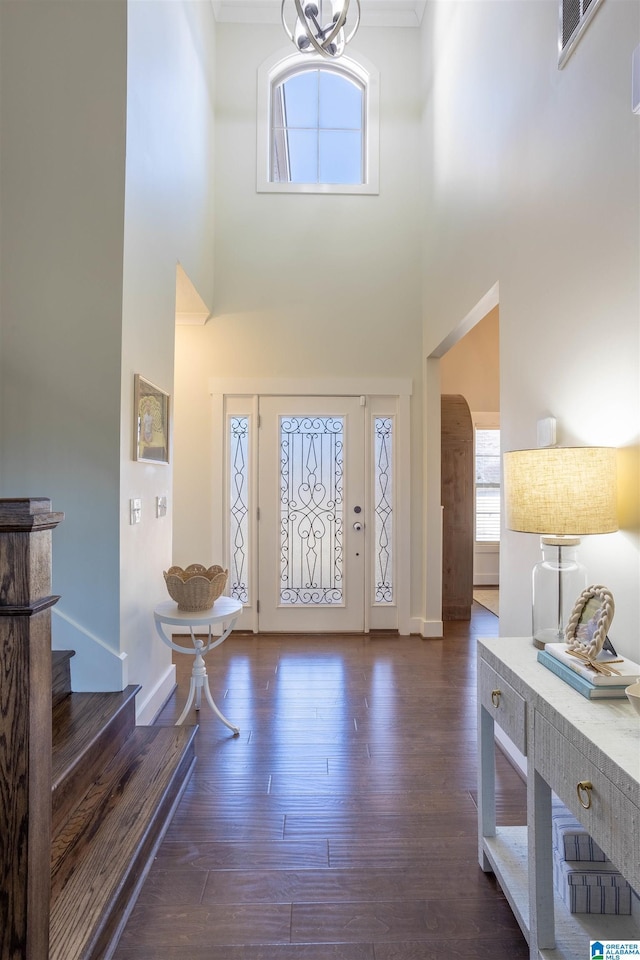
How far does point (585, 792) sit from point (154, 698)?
95.3 inches

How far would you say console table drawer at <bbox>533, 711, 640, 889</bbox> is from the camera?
965mm

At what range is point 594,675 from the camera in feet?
4.31

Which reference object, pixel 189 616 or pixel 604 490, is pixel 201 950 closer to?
pixel 189 616

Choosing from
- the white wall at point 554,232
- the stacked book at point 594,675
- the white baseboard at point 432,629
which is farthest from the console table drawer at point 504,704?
the white baseboard at point 432,629

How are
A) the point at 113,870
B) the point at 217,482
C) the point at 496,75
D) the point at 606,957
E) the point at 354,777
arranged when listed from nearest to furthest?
1. the point at 606,957
2. the point at 113,870
3. the point at 354,777
4. the point at 496,75
5. the point at 217,482

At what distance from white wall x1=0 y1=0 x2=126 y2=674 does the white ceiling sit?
9.43 ft

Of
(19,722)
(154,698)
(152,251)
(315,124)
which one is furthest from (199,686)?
(315,124)

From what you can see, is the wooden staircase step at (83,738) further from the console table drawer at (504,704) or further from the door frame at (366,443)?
the door frame at (366,443)

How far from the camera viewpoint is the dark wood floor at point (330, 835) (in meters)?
1.54

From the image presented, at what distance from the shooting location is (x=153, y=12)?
290 centimetres

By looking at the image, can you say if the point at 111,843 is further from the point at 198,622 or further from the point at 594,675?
the point at 594,675

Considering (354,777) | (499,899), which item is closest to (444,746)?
(354,777)

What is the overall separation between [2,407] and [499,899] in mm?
2762

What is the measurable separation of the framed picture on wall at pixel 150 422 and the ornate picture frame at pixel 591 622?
2.09 m
